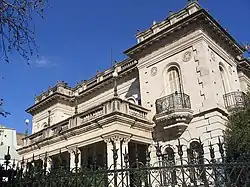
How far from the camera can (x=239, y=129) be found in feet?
42.2

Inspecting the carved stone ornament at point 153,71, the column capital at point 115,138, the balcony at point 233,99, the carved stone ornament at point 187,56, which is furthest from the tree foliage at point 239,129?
the carved stone ornament at point 153,71

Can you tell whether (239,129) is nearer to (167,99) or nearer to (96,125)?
(167,99)

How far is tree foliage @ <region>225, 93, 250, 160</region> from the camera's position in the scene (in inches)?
469

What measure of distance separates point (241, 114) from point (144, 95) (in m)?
5.92

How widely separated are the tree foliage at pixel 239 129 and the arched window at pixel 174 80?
3.34m

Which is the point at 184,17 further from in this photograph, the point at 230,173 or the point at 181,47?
the point at 230,173

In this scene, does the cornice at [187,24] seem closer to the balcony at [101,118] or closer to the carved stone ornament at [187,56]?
the carved stone ornament at [187,56]

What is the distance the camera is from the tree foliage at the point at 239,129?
11.9m

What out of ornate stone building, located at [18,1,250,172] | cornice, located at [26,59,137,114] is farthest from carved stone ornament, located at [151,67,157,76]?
cornice, located at [26,59,137,114]

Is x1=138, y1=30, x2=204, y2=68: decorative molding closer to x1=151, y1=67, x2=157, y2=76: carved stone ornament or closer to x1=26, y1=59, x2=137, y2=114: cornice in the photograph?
x1=151, y1=67, x2=157, y2=76: carved stone ornament

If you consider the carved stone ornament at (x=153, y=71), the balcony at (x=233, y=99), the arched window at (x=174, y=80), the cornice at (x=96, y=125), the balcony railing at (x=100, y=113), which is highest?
the carved stone ornament at (x=153, y=71)

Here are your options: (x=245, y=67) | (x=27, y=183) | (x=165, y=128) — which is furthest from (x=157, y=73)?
(x=27, y=183)

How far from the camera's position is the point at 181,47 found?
626 inches

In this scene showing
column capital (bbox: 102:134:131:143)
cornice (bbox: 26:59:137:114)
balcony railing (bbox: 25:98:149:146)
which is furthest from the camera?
cornice (bbox: 26:59:137:114)
